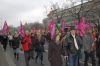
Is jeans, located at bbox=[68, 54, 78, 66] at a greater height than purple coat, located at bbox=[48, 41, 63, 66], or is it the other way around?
purple coat, located at bbox=[48, 41, 63, 66]

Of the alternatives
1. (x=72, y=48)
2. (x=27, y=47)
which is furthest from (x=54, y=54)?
(x=27, y=47)

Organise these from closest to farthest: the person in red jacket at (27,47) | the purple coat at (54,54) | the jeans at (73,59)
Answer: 1. the purple coat at (54,54)
2. the jeans at (73,59)
3. the person in red jacket at (27,47)

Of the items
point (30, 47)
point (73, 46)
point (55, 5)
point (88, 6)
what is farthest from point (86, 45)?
point (55, 5)

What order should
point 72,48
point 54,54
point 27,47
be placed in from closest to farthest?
point 54,54
point 72,48
point 27,47

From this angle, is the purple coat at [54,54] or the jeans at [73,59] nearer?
the purple coat at [54,54]

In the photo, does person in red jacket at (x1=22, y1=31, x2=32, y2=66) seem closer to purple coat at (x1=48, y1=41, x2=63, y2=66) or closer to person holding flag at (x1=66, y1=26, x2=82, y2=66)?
person holding flag at (x1=66, y1=26, x2=82, y2=66)

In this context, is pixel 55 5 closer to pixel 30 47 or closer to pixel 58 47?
pixel 30 47

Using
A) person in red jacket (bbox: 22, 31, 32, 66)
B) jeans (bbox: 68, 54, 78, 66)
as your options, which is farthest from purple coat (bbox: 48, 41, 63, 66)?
person in red jacket (bbox: 22, 31, 32, 66)

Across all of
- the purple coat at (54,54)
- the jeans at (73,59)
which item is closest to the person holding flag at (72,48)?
the jeans at (73,59)

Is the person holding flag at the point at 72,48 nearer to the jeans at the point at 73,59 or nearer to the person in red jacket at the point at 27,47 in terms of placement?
the jeans at the point at 73,59

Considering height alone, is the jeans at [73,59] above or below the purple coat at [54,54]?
below

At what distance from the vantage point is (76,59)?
449 inches

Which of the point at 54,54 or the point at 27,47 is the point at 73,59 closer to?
the point at 54,54

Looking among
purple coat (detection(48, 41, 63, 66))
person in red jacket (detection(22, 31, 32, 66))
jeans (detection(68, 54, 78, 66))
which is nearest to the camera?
purple coat (detection(48, 41, 63, 66))
